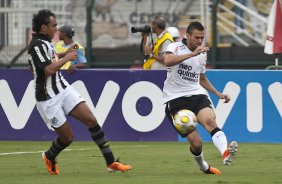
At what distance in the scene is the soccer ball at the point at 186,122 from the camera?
1216 centimetres

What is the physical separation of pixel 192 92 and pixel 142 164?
1.79m

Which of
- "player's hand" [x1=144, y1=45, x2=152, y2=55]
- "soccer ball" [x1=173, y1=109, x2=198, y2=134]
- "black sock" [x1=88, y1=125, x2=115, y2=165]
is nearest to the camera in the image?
"soccer ball" [x1=173, y1=109, x2=198, y2=134]

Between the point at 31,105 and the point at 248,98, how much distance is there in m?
4.19

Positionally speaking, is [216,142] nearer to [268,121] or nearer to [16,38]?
[268,121]

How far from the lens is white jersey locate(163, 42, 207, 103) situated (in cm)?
1268

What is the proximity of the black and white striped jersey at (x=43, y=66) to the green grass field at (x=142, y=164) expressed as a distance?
3.52 feet

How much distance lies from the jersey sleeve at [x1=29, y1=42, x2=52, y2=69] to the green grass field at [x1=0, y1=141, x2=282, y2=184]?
1.43 m

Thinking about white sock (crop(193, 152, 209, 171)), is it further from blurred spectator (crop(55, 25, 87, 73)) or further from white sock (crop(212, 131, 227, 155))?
blurred spectator (crop(55, 25, 87, 73))

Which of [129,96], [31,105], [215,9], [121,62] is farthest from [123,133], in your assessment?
[121,62]

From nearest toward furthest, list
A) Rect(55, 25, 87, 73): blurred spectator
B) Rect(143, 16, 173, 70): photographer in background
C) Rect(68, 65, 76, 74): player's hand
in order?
Rect(55, 25, 87, 73): blurred spectator < Rect(68, 65, 76, 74): player's hand < Rect(143, 16, 173, 70): photographer in background

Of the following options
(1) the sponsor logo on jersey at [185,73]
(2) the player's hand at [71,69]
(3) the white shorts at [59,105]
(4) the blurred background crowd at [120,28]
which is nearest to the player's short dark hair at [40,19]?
(3) the white shorts at [59,105]

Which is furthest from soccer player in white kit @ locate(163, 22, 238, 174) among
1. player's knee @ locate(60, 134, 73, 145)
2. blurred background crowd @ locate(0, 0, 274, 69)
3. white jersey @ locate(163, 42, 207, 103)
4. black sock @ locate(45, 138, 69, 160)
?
blurred background crowd @ locate(0, 0, 274, 69)

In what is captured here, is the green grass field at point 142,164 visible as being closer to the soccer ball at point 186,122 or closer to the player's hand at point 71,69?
the soccer ball at point 186,122

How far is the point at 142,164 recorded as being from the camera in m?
14.0
